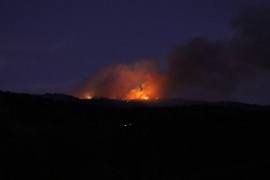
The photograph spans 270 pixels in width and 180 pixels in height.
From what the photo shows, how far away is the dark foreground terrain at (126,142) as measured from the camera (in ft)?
78.0

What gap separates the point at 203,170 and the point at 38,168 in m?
10.0

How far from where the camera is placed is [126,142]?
3103cm

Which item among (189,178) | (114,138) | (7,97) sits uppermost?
(7,97)

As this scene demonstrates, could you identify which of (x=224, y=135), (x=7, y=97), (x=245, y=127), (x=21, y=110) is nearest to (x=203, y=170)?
(x=224, y=135)

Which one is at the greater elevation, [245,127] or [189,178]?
[245,127]

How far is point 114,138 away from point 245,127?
37.1ft

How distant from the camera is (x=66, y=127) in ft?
96.1

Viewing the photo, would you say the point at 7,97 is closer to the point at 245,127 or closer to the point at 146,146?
the point at 146,146

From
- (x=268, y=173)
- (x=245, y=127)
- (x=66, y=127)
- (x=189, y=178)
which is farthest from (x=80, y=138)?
(x=245, y=127)

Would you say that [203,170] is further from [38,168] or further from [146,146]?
[38,168]

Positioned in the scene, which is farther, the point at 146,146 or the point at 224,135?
the point at 224,135

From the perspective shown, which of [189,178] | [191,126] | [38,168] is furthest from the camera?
[191,126]

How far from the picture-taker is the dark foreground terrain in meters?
23.8

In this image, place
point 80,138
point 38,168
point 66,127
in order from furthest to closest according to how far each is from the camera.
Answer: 1. point 66,127
2. point 80,138
3. point 38,168
